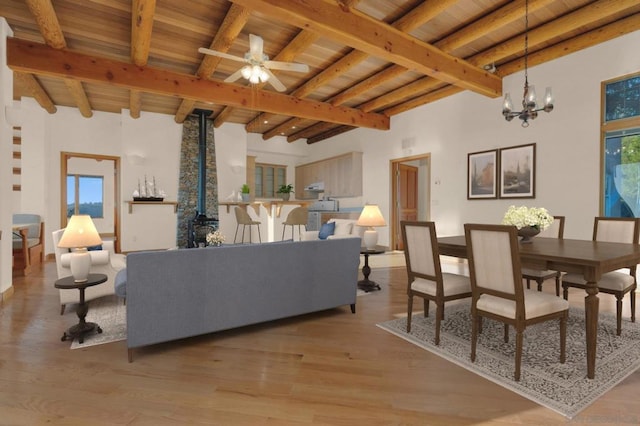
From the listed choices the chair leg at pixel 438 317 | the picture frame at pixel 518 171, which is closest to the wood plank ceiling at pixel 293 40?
the picture frame at pixel 518 171

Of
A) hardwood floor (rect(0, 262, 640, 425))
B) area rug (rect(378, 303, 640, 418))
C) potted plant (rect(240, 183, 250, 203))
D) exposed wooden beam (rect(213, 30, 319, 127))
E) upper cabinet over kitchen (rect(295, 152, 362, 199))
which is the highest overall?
exposed wooden beam (rect(213, 30, 319, 127))

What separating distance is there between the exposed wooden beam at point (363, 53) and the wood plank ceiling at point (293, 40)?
0.01 metres

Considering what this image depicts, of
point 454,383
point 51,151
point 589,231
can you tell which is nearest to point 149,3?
point 454,383

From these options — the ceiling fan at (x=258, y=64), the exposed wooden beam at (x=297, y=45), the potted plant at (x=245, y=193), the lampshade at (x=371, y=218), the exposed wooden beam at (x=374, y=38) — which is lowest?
the lampshade at (x=371, y=218)

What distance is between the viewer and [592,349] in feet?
6.53

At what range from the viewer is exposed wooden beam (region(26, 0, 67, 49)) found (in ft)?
10.6

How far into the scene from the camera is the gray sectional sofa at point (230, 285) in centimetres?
224

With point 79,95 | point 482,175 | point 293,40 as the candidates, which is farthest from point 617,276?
point 79,95

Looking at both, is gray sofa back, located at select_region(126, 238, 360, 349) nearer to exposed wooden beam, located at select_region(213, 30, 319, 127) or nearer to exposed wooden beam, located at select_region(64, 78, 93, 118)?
exposed wooden beam, located at select_region(213, 30, 319, 127)

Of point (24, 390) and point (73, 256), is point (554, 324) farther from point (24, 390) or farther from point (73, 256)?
point (73, 256)

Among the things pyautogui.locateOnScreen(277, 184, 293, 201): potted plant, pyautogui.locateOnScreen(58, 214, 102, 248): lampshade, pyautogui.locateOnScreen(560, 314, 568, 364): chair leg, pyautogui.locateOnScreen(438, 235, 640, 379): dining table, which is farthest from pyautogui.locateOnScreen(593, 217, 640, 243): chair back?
pyautogui.locateOnScreen(277, 184, 293, 201): potted plant

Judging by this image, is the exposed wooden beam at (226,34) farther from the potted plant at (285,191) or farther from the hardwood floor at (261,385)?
the potted plant at (285,191)

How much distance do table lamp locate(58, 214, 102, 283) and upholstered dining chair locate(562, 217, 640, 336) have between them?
3.75m

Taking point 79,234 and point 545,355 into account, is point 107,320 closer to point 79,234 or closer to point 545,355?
point 79,234
